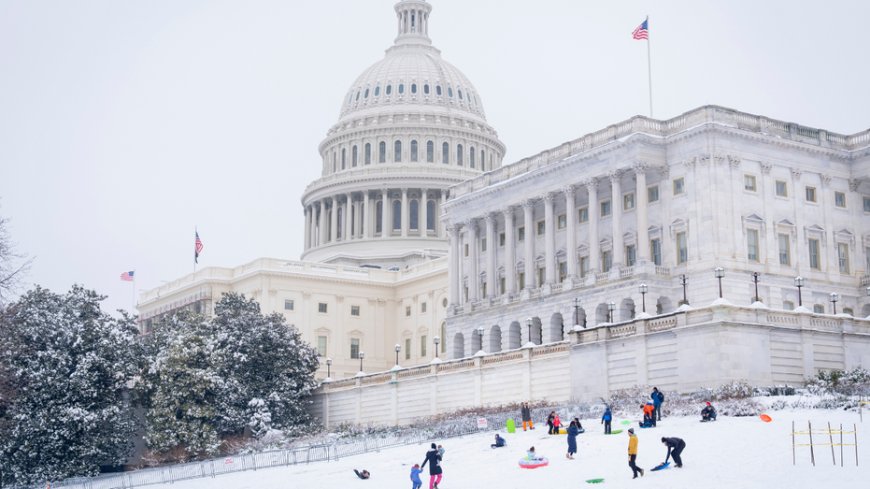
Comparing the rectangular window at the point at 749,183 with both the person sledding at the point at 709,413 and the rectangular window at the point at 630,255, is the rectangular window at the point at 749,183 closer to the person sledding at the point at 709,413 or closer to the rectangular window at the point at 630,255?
the rectangular window at the point at 630,255

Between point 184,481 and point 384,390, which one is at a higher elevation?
point 384,390

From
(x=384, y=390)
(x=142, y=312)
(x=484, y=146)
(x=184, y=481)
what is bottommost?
(x=184, y=481)

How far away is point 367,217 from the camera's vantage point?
15912 cm

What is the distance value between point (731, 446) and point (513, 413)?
22.5 metres

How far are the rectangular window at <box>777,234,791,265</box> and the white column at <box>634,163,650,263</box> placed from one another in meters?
8.60

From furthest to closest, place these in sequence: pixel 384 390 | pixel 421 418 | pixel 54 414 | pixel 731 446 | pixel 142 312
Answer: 1. pixel 142 312
2. pixel 384 390
3. pixel 421 418
4. pixel 54 414
5. pixel 731 446

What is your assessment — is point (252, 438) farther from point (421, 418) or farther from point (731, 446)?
point (731, 446)

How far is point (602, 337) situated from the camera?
72.1 metres

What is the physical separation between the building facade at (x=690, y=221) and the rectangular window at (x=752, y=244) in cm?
9

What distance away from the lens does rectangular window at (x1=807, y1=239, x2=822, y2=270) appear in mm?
94625

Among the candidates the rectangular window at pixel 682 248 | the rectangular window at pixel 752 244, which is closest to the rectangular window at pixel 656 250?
the rectangular window at pixel 682 248

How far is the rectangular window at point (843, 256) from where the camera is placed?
9606 centimetres

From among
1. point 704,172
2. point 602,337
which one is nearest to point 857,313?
point 704,172

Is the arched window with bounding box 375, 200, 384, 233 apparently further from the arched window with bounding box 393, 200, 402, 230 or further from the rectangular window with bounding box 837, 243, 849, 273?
the rectangular window with bounding box 837, 243, 849, 273
